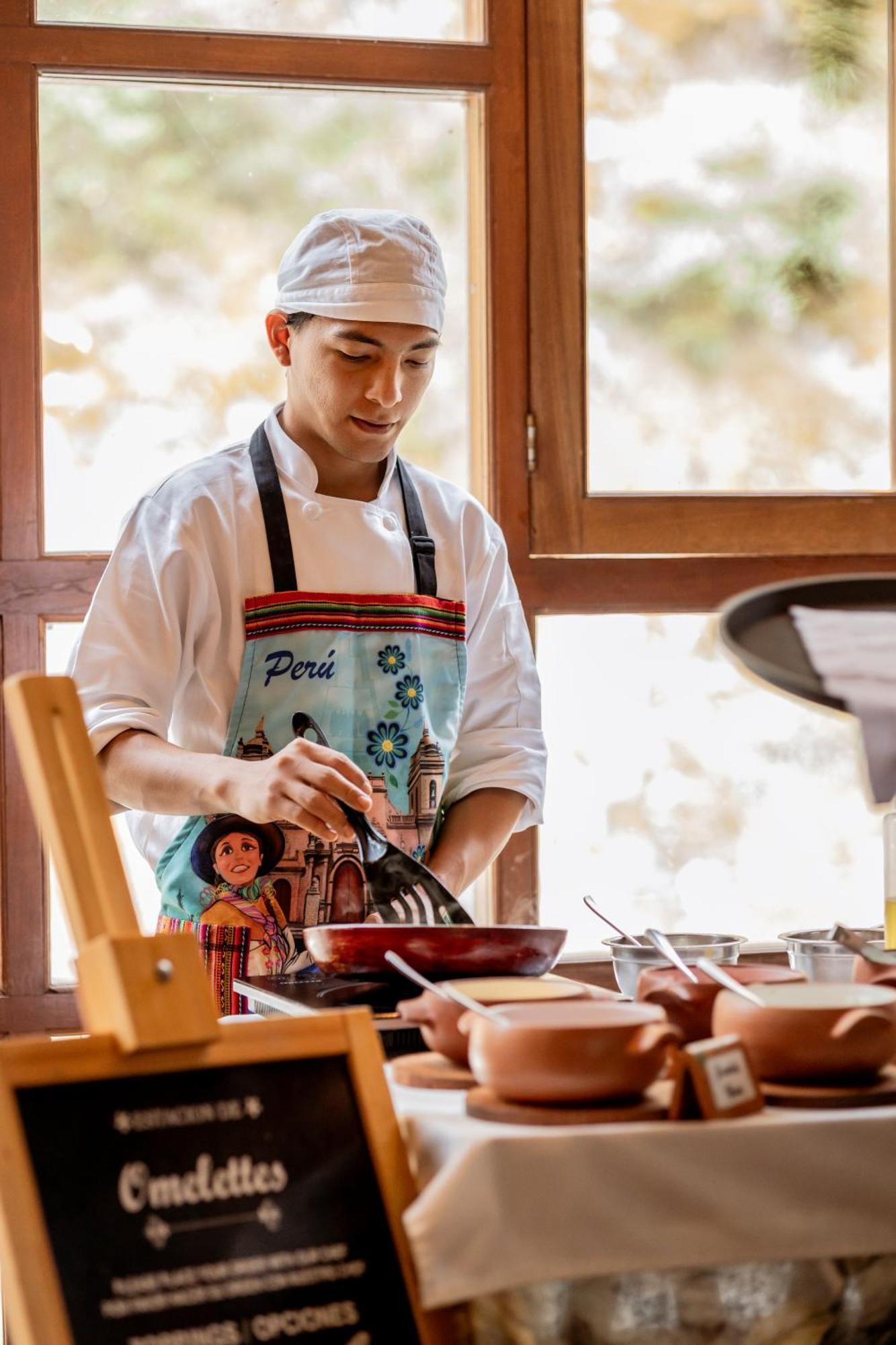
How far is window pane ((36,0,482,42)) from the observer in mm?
2594

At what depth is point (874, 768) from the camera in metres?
1.15

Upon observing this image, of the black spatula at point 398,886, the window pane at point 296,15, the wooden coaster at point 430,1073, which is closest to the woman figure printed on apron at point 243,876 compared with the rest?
the black spatula at point 398,886

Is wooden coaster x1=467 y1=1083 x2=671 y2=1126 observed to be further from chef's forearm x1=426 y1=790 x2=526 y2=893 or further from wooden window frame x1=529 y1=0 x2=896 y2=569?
wooden window frame x1=529 y1=0 x2=896 y2=569

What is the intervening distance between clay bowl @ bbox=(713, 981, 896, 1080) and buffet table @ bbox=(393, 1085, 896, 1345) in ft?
0.12

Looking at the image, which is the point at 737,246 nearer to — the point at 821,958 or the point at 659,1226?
the point at 821,958

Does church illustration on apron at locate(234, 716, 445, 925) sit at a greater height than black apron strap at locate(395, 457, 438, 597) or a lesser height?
lesser

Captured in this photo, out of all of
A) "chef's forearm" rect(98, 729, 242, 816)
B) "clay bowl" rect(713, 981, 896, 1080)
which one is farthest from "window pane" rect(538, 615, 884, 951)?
"clay bowl" rect(713, 981, 896, 1080)

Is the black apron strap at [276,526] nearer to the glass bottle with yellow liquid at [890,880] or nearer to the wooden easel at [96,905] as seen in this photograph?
the glass bottle with yellow liquid at [890,880]

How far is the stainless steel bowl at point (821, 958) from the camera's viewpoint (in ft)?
4.77

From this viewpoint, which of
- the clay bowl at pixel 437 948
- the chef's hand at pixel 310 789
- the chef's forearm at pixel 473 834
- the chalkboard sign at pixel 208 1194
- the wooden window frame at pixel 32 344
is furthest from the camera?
the wooden window frame at pixel 32 344

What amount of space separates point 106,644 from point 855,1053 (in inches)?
47.1

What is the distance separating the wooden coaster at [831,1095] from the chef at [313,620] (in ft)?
3.05

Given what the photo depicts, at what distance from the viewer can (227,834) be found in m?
1.97

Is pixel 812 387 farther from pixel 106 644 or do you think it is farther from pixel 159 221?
pixel 106 644
